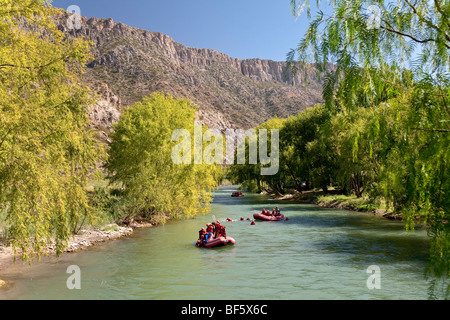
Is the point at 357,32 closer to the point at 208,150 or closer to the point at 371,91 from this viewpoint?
the point at 371,91

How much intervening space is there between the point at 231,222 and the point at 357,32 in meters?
29.2

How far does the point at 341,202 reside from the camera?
47.8 m

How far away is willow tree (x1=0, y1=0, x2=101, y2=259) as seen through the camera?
1117 centimetres

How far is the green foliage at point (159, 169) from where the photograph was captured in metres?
32.7

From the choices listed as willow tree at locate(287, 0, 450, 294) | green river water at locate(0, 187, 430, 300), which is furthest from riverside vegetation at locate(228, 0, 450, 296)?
green river water at locate(0, 187, 430, 300)

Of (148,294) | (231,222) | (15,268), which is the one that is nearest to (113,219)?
(231,222)

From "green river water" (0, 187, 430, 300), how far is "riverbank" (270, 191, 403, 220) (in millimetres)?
10006

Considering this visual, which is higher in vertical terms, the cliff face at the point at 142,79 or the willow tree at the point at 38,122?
the cliff face at the point at 142,79

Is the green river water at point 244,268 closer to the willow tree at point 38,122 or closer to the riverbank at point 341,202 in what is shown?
Result: the willow tree at point 38,122

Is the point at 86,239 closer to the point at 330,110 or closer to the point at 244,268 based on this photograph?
the point at 244,268

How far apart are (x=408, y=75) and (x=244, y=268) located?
12472 mm

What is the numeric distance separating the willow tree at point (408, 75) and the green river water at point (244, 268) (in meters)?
6.73

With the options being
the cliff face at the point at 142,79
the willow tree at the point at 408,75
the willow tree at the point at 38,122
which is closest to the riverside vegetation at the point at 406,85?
the willow tree at the point at 408,75

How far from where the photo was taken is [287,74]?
8.45 meters
